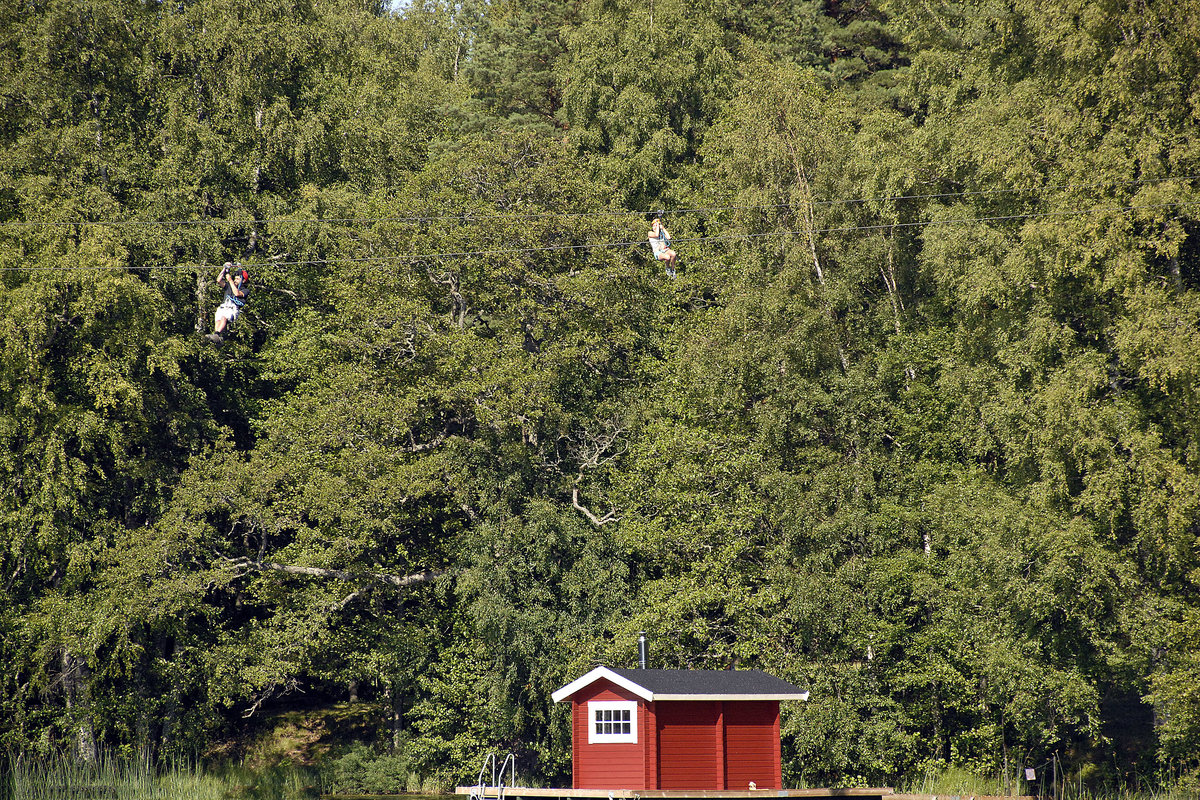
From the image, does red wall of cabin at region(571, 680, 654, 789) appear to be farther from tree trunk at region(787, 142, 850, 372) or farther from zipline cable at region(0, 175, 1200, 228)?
zipline cable at region(0, 175, 1200, 228)

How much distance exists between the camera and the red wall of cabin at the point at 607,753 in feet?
82.1

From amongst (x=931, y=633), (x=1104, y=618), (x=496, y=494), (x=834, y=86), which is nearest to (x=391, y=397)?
(x=496, y=494)

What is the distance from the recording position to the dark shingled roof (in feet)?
82.6

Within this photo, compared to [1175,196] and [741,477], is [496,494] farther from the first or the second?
[1175,196]

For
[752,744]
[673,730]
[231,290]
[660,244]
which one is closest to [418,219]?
[231,290]

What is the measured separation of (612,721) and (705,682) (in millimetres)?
2168

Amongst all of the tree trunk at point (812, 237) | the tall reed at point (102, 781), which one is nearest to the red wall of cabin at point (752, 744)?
the tree trunk at point (812, 237)

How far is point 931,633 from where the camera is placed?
31.8m

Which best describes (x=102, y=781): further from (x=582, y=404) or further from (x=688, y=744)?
(x=582, y=404)

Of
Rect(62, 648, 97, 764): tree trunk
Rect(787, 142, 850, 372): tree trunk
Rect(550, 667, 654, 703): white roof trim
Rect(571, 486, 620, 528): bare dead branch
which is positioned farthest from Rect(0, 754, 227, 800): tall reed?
Rect(787, 142, 850, 372): tree trunk

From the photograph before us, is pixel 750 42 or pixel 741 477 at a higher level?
pixel 750 42

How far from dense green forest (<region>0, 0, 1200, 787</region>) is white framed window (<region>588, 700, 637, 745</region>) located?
4919 mm

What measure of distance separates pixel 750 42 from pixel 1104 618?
24.2m

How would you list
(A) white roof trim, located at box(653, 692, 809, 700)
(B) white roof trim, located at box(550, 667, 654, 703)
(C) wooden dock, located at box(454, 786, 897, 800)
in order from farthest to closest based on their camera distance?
1. (A) white roof trim, located at box(653, 692, 809, 700)
2. (B) white roof trim, located at box(550, 667, 654, 703)
3. (C) wooden dock, located at box(454, 786, 897, 800)
